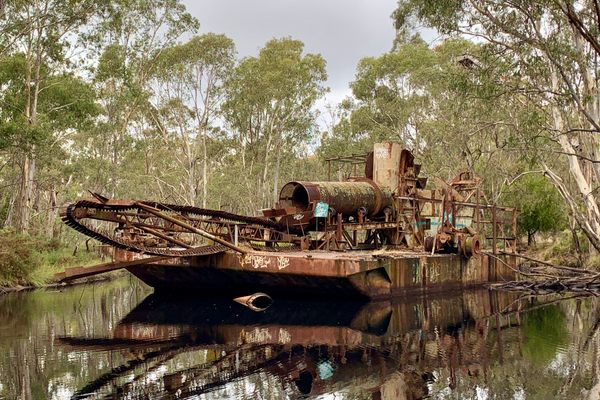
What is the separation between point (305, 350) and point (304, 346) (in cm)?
33

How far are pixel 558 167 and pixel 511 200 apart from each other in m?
7.24

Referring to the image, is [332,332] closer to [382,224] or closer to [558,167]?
[382,224]

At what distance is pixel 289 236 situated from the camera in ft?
59.3

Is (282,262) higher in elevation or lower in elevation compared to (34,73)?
lower

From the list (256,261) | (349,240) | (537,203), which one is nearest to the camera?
(256,261)

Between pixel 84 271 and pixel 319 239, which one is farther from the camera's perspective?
pixel 319 239

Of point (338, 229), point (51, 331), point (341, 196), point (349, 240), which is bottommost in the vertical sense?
point (51, 331)

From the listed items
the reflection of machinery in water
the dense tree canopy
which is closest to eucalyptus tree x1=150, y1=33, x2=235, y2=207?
the dense tree canopy

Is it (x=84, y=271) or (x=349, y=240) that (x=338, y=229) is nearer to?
(x=349, y=240)

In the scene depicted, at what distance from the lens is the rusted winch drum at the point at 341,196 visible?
17.9 m

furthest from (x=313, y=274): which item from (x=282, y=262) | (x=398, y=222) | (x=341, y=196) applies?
(x=398, y=222)

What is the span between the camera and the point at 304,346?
444 inches

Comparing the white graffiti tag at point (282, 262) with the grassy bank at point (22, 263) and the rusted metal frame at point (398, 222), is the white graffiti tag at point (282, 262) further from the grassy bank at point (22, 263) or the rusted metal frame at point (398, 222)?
the grassy bank at point (22, 263)

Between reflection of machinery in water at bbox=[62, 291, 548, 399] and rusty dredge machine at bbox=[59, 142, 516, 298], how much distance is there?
0.78m
